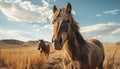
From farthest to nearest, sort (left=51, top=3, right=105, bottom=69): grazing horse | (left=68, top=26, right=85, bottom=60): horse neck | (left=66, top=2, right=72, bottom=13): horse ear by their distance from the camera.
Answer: (left=68, top=26, right=85, bottom=60): horse neck → (left=66, top=2, right=72, bottom=13): horse ear → (left=51, top=3, right=105, bottom=69): grazing horse

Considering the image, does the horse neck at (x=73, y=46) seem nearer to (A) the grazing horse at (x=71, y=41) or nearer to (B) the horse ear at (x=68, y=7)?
(A) the grazing horse at (x=71, y=41)

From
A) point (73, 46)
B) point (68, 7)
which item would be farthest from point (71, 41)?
point (68, 7)

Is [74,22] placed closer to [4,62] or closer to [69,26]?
[69,26]

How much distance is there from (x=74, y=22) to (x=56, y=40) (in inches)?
45.5

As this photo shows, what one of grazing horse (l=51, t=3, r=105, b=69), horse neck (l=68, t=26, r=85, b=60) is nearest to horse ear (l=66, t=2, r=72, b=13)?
grazing horse (l=51, t=3, r=105, b=69)

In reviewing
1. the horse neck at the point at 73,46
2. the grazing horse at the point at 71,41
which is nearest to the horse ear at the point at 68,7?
the grazing horse at the point at 71,41

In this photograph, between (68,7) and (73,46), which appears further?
(73,46)

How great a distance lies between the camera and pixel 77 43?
17.8 ft

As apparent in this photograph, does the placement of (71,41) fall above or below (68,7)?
below

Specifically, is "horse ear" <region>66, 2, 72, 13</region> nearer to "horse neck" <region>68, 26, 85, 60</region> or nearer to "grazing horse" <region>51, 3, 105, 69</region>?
"grazing horse" <region>51, 3, 105, 69</region>

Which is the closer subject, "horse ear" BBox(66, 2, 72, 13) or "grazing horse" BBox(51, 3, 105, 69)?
"grazing horse" BBox(51, 3, 105, 69)

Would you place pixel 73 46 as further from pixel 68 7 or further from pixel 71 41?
pixel 68 7

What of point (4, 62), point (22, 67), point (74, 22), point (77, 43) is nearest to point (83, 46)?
point (77, 43)

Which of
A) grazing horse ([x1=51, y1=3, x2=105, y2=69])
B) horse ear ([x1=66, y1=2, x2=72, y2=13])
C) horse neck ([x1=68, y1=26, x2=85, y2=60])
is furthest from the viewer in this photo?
horse neck ([x1=68, y1=26, x2=85, y2=60])
